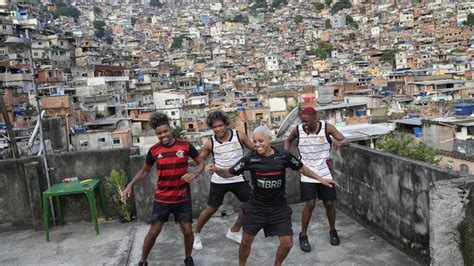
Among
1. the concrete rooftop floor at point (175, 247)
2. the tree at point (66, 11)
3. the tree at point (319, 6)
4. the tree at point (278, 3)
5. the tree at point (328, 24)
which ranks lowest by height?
the concrete rooftop floor at point (175, 247)

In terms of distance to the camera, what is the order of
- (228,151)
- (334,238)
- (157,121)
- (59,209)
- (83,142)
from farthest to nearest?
(83,142) < (59,209) < (334,238) < (228,151) < (157,121)

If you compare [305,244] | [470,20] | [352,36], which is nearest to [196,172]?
[305,244]

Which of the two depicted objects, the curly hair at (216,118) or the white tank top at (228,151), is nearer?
the curly hair at (216,118)

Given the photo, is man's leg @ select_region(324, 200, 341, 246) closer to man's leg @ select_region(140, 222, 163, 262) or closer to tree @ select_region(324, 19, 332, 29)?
man's leg @ select_region(140, 222, 163, 262)

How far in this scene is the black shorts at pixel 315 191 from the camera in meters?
4.70

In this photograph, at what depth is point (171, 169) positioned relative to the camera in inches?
167

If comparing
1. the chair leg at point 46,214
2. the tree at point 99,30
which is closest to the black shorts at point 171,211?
the chair leg at point 46,214

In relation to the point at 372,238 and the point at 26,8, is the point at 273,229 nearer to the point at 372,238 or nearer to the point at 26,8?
the point at 372,238

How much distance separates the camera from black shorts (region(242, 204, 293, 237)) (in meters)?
3.82

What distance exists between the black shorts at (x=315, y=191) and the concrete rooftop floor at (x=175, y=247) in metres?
0.49

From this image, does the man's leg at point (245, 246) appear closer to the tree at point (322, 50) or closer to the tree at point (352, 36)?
the tree at point (322, 50)

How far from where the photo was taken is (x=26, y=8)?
7606cm

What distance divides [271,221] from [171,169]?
1.00 metres

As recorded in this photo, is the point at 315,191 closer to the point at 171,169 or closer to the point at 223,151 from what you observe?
the point at 223,151
